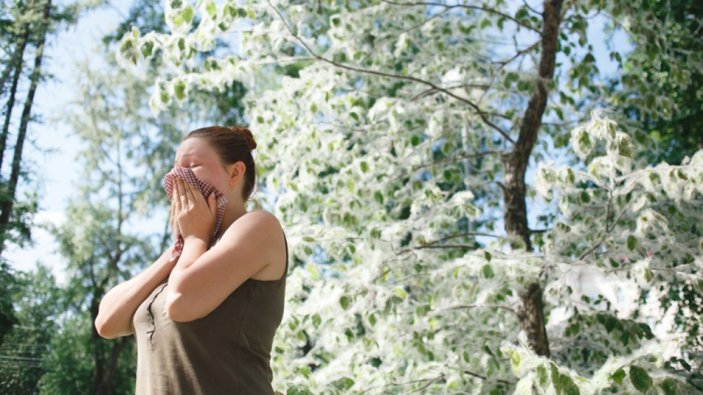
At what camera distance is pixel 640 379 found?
201 centimetres

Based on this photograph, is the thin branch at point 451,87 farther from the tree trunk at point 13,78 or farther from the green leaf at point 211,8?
the tree trunk at point 13,78

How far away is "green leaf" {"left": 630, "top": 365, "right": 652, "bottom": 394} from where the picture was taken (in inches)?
79.0

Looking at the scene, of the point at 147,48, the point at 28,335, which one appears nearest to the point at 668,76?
the point at 147,48

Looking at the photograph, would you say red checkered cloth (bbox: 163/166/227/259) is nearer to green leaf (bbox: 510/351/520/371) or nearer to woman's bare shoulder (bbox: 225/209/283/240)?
woman's bare shoulder (bbox: 225/209/283/240)

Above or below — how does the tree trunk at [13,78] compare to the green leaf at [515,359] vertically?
above

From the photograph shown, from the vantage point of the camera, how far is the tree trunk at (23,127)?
20.7ft

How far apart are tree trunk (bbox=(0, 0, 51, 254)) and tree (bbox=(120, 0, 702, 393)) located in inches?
140

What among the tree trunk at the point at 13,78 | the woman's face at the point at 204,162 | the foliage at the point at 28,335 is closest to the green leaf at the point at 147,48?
the woman's face at the point at 204,162

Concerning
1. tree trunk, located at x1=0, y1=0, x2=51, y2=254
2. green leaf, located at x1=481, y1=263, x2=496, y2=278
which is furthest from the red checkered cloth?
tree trunk, located at x1=0, y1=0, x2=51, y2=254

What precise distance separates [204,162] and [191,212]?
0.32 ft

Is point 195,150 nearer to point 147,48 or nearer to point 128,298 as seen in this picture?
point 128,298

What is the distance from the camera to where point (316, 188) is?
11.8 ft

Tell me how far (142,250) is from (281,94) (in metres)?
8.18

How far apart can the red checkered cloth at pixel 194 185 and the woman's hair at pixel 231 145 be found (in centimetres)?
7
